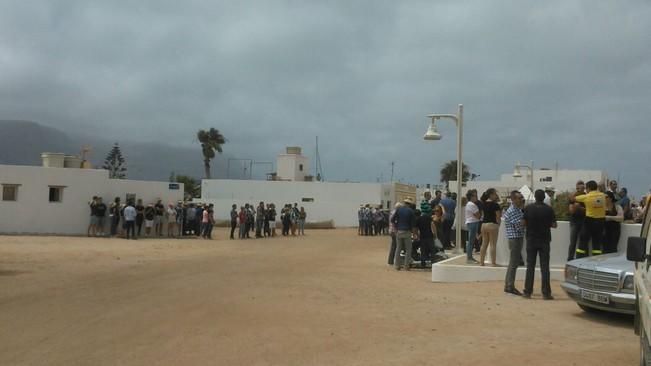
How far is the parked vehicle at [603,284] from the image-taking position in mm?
7930

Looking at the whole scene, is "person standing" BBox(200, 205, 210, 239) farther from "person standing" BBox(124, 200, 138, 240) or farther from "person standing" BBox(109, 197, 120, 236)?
"person standing" BBox(109, 197, 120, 236)

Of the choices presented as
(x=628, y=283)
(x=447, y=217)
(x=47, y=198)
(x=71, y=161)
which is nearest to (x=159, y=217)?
(x=47, y=198)

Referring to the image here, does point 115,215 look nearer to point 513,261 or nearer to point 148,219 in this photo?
point 148,219

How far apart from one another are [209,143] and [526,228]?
61.7 m

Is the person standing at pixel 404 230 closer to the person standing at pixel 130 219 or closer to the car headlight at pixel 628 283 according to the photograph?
the car headlight at pixel 628 283

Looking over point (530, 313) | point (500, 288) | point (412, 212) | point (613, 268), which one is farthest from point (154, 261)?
point (613, 268)

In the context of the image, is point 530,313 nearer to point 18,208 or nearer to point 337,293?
point 337,293

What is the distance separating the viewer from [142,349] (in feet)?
22.6

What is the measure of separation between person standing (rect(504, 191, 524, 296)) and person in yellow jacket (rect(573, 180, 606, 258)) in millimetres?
1375

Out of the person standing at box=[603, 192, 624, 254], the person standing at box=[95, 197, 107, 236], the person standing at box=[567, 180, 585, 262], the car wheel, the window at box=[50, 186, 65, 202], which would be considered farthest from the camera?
the window at box=[50, 186, 65, 202]

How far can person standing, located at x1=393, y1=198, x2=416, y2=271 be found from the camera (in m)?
15.2

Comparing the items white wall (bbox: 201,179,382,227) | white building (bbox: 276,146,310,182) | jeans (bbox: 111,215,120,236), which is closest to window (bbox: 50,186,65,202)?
jeans (bbox: 111,215,120,236)

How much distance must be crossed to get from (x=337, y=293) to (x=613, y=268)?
4.88 metres

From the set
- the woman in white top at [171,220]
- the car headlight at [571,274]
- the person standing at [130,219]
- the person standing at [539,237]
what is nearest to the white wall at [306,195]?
the woman in white top at [171,220]
